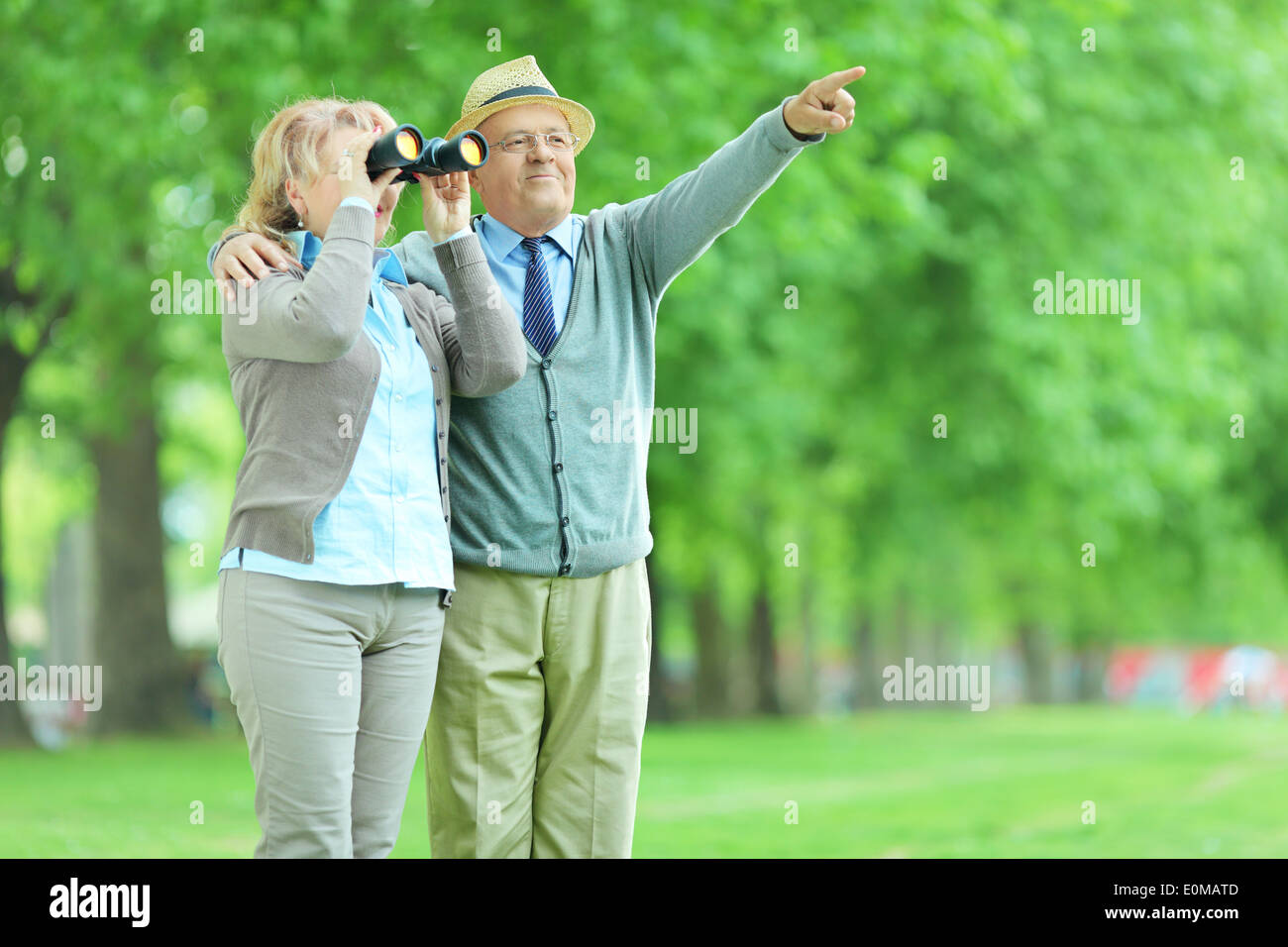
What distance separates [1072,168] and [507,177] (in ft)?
33.9

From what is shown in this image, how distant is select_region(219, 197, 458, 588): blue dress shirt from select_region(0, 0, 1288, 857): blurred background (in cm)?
401

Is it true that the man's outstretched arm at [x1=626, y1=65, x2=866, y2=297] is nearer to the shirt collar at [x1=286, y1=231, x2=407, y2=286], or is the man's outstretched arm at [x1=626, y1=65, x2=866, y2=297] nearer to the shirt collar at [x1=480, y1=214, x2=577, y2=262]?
the shirt collar at [x1=480, y1=214, x2=577, y2=262]

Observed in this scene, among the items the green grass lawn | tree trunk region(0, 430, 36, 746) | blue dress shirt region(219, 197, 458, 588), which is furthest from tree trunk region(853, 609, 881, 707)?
blue dress shirt region(219, 197, 458, 588)

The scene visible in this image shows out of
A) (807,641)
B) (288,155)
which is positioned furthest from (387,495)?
(807,641)

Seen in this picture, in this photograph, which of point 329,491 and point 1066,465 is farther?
point 1066,465

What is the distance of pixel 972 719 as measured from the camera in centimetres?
2212

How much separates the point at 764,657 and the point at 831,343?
8.42 m

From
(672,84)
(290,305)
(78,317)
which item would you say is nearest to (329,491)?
(290,305)

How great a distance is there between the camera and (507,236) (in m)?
3.24

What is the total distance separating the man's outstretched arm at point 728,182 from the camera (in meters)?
3.04

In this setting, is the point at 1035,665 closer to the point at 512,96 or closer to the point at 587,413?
the point at 587,413

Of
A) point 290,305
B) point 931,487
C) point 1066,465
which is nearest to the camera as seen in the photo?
point 290,305

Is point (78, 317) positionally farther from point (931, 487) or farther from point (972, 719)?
point (972, 719)

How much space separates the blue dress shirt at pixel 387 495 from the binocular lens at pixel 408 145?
0.12 m
